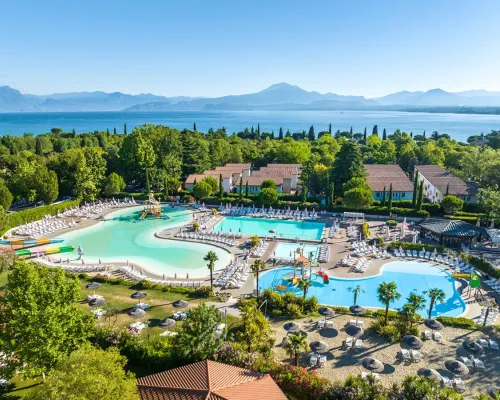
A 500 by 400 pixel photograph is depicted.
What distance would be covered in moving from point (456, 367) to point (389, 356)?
303cm

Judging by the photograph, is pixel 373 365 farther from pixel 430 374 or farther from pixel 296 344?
pixel 296 344

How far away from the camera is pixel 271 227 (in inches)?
1663

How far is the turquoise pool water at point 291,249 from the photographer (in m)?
33.3

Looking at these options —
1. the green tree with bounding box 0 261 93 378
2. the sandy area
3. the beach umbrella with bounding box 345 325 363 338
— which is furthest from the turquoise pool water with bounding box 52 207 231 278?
the green tree with bounding box 0 261 93 378

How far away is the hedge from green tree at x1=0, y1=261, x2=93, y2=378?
24.8 m

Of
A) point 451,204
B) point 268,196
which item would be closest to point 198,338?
A: point 268,196

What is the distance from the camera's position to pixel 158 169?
54.5 m

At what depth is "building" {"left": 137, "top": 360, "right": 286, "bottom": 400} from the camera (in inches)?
513

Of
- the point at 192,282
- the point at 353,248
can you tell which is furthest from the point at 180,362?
the point at 353,248

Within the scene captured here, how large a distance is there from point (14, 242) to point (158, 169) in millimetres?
23348

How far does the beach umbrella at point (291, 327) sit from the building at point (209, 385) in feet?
17.7

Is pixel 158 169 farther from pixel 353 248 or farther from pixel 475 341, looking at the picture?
pixel 475 341

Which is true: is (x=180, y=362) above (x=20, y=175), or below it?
below

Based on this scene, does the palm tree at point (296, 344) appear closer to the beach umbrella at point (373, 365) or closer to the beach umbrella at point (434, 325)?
the beach umbrella at point (373, 365)
